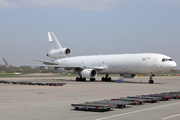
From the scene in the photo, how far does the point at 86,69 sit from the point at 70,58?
9097 millimetres

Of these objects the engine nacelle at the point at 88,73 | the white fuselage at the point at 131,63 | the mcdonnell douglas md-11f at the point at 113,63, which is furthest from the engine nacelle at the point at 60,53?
the engine nacelle at the point at 88,73

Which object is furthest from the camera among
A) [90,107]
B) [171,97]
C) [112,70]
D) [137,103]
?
[112,70]

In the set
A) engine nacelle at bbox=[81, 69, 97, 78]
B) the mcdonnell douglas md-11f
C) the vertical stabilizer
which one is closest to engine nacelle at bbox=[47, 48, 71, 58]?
the mcdonnell douglas md-11f

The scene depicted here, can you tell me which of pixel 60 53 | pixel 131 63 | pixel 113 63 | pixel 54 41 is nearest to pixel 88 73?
pixel 113 63

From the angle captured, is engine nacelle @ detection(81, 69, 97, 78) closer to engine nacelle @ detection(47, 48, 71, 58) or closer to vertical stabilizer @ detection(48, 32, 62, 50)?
engine nacelle @ detection(47, 48, 71, 58)

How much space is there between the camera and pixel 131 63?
3684 centimetres

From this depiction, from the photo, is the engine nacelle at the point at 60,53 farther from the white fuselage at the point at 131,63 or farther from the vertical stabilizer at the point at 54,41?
the white fuselage at the point at 131,63

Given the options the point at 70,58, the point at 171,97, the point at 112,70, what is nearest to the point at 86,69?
the point at 112,70

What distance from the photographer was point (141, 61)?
35.8 metres

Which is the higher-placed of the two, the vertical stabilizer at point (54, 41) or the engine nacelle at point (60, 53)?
the vertical stabilizer at point (54, 41)

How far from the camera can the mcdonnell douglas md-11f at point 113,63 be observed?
34375mm

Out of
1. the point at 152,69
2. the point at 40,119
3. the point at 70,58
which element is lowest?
the point at 40,119

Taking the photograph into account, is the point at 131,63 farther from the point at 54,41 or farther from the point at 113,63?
the point at 54,41

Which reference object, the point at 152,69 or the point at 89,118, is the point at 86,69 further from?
the point at 89,118
